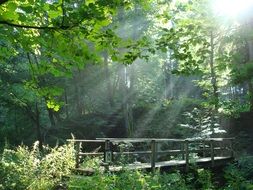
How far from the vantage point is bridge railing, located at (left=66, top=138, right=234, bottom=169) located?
13225mm

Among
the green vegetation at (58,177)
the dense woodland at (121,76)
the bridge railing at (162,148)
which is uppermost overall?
the dense woodland at (121,76)

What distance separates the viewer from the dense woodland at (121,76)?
465 centimetres

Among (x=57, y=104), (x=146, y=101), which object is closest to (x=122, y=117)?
(x=146, y=101)

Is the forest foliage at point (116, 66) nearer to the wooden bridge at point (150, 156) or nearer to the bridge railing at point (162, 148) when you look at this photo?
the bridge railing at point (162, 148)

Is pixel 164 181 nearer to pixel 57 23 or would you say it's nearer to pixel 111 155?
pixel 111 155

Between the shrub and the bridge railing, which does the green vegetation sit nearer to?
the shrub

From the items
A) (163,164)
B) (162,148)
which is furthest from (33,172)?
(162,148)

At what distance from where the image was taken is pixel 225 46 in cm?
2002

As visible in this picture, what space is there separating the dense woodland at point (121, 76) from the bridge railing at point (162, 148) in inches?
38.7

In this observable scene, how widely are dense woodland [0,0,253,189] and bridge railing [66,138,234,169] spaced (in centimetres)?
98

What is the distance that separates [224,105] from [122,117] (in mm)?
15704

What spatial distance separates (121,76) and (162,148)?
9669mm

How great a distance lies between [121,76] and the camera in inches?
1344

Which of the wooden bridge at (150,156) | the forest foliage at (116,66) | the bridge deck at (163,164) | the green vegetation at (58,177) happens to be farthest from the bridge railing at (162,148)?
the forest foliage at (116,66)
